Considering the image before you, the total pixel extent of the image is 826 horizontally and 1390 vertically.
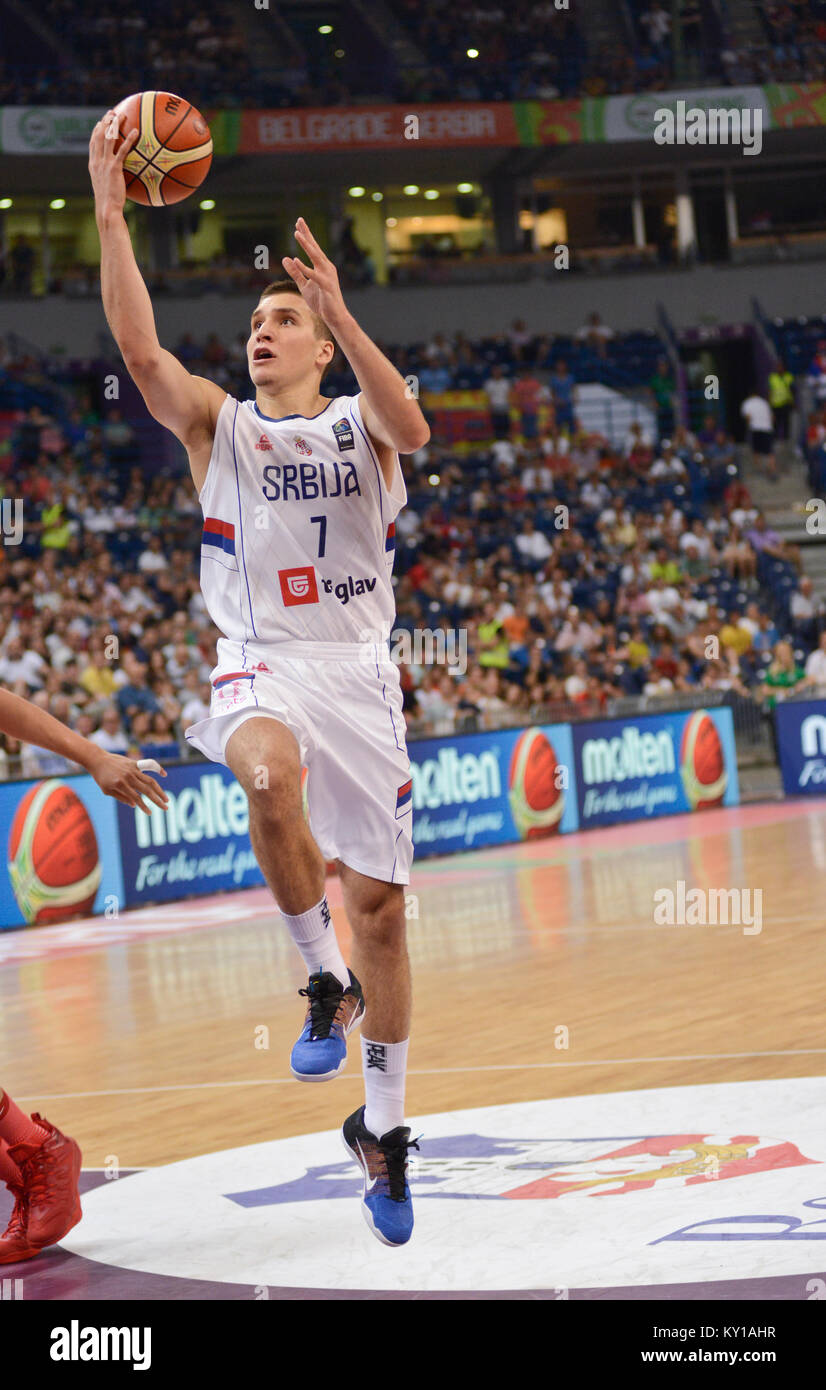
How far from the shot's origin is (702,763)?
20.0 meters

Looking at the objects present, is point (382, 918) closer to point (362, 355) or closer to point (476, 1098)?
point (362, 355)

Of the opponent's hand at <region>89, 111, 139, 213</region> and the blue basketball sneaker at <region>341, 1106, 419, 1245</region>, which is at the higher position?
the opponent's hand at <region>89, 111, 139, 213</region>

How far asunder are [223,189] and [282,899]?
27909 millimetres

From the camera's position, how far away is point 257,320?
5.28m

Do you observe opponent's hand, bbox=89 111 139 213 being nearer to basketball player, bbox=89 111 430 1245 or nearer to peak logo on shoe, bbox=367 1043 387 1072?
basketball player, bbox=89 111 430 1245

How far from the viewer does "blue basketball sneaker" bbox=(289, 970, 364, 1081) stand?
4.75 metres

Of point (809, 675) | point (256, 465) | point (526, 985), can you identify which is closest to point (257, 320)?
point (256, 465)

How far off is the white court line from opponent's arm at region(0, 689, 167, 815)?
3437 mm

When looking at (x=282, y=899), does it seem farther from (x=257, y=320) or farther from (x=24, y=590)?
(x=24, y=590)

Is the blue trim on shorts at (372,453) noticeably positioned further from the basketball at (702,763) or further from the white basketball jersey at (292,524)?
the basketball at (702,763)

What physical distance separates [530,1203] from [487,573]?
1724 centimetres

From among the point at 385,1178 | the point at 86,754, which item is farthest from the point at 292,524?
the point at 385,1178

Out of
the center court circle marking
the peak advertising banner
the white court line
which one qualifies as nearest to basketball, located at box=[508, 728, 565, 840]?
the peak advertising banner

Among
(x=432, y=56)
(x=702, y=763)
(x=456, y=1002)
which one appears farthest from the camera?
(x=432, y=56)
